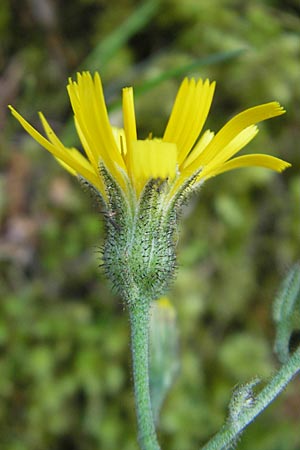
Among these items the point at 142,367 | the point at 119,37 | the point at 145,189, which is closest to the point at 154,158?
the point at 145,189

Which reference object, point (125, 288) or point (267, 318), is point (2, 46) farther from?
point (125, 288)

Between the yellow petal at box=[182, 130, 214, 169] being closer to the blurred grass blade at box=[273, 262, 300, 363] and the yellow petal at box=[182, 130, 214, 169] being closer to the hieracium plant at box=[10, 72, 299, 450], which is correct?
the hieracium plant at box=[10, 72, 299, 450]

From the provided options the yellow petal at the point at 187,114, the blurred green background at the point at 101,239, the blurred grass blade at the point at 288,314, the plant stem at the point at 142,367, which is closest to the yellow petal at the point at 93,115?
the yellow petal at the point at 187,114

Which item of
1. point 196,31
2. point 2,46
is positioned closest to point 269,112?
point 196,31

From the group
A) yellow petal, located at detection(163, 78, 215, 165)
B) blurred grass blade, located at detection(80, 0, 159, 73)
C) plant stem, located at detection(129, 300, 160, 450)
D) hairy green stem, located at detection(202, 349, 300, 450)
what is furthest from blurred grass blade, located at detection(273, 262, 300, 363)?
blurred grass blade, located at detection(80, 0, 159, 73)

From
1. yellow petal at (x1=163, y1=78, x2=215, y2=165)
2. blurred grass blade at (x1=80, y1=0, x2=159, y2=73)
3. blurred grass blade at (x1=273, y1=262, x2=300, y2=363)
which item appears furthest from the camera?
blurred grass blade at (x1=80, y1=0, x2=159, y2=73)
